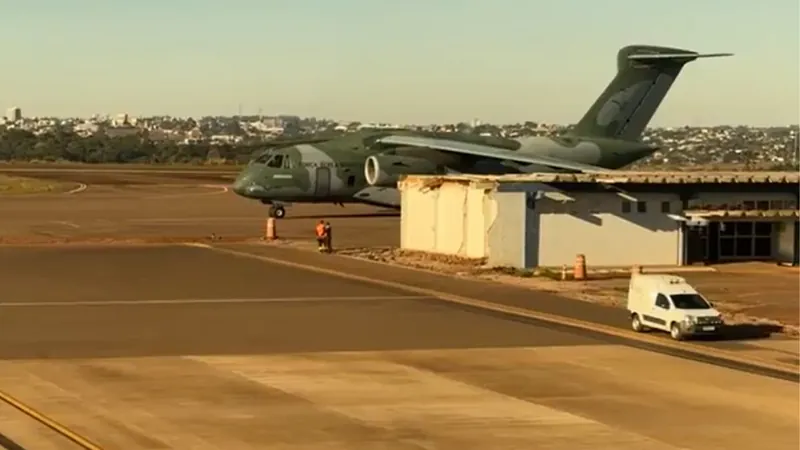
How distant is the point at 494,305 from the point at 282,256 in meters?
14.9

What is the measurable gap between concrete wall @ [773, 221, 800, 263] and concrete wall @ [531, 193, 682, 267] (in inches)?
154

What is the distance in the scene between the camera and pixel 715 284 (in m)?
41.6

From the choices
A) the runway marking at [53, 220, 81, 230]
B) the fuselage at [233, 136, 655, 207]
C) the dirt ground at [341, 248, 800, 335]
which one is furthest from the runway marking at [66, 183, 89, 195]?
the dirt ground at [341, 248, 800, 335]

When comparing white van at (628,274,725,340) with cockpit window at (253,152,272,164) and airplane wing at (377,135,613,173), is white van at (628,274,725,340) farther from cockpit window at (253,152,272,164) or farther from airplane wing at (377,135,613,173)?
cockpit window at (253,152,272,164)

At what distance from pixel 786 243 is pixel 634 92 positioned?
16.5m

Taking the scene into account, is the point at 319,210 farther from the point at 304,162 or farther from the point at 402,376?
the point at 402,376

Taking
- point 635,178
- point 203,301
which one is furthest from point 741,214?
point 203,301

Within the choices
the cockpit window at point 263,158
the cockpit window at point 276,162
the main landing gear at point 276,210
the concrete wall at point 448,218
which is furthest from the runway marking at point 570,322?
the main landing gear at point 276,210

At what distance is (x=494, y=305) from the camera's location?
35875 mm

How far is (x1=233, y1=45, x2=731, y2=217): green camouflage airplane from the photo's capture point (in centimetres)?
6166

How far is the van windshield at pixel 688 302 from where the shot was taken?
29906 mm

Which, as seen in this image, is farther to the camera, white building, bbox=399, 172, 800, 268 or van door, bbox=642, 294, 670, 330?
white building, bbox=399, 172, 800, 268

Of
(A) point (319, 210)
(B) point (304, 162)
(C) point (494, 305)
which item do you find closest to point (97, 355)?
(C) point (494, 305)

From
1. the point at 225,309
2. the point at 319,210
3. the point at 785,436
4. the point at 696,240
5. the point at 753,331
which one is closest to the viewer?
the point at 785,436
